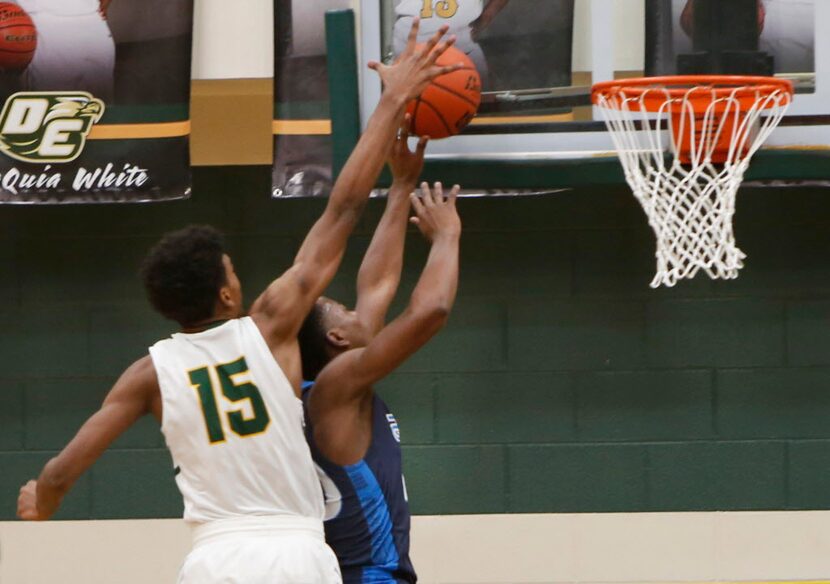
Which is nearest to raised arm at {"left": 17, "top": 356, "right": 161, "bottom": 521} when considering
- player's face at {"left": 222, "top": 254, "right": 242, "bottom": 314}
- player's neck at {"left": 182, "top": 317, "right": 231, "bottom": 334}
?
player's neck at {"left": 182, "top": 317, "right": 231, "bottom": 334}

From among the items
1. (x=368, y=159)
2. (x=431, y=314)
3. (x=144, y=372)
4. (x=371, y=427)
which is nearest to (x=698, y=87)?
(x=368, y=159)

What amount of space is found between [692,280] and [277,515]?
10.4 feet

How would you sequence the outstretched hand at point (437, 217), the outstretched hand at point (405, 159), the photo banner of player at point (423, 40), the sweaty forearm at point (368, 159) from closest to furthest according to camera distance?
the sweaty forearm at point (368, 159)
the outstretched hand at point (437, 217)
the outstretched hand at point (405, 159)
the photo banner of player at point (423, 40)

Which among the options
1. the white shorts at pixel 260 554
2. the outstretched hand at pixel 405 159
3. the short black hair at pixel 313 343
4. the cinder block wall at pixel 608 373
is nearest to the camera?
the white shorts at pixel 260 554

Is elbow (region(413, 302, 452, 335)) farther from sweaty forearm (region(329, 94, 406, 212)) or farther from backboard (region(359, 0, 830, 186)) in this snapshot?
backboard (region(359, 0, 830, 186))

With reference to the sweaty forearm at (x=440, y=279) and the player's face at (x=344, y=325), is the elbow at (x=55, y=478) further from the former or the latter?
the sweaty forearm at (x=440, y=279)

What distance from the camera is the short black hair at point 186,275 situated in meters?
2.80

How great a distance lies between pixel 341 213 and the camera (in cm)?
297

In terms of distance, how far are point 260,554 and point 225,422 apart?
1.04 ft

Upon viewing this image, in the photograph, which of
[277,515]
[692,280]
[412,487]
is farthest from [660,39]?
[277,515]

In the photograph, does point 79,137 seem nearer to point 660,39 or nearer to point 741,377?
point 660,39

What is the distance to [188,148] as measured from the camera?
16.5 ft

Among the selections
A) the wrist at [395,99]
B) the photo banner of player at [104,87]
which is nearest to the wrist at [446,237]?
the wrist at [395,99]

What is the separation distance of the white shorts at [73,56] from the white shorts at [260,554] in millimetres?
2730
